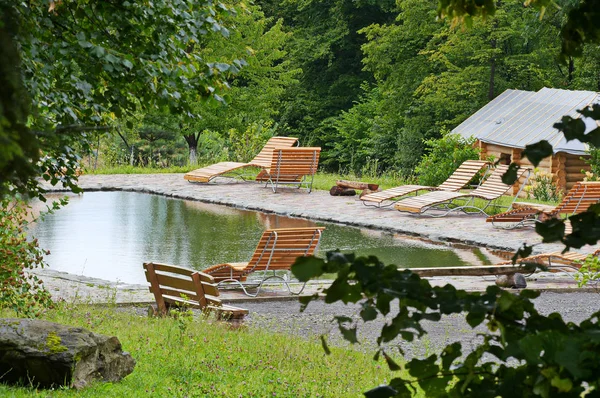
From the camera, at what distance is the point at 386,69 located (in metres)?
30.9

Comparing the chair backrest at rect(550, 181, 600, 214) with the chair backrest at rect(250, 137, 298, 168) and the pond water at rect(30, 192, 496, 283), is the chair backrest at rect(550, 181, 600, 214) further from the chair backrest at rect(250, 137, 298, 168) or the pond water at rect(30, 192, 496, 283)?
the chair backrest at rect(250, 137, 298, 168)

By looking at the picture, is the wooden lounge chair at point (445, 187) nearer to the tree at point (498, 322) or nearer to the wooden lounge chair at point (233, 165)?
the wooden lounge chair at point (233, 165)

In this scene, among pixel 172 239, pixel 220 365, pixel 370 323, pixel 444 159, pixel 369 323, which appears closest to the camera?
pixel 220 365

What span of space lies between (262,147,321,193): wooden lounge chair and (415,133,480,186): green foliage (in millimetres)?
2512

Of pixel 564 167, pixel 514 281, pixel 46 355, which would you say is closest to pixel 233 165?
pixel 564 167

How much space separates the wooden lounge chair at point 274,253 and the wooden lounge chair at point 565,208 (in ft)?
18.8

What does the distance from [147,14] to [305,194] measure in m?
15.6

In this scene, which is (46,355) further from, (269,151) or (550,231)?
(269,151)

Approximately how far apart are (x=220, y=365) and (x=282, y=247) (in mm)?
3954

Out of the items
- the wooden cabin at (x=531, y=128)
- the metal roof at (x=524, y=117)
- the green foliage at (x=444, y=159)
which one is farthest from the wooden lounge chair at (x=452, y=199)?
the metal roof at (x=524, y=117)

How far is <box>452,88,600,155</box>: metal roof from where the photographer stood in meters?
23.0

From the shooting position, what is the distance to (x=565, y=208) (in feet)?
47.9

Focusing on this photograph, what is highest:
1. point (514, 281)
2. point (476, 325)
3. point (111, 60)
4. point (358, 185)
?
point (111, 60)

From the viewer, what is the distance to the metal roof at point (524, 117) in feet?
75.5
